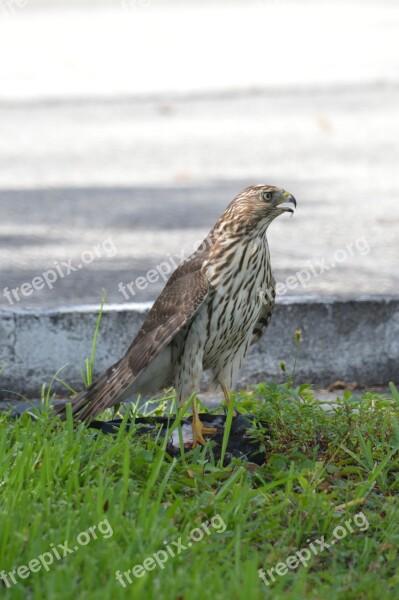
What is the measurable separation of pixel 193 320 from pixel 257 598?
1.71m

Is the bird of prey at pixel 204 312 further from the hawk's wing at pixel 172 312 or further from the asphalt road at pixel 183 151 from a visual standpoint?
the asphalt road at pixel 183 151

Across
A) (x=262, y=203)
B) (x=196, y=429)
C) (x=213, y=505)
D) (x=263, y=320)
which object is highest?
(x=262, y=203)

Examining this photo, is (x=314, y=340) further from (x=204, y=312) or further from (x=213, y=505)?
(x=213, y=505)

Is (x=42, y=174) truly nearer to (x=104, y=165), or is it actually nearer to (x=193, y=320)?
(x=104, y=165)

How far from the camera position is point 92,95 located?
12.6 m

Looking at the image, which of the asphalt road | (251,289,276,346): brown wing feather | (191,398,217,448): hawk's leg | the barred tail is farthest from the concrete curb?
(191,398,217,448): hawk's leg

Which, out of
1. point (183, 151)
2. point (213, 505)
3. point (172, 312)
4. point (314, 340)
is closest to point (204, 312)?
point (172, 312)

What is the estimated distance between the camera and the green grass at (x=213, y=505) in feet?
12.0

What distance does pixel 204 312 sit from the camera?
16.4 ft

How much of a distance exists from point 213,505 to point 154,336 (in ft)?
3.24

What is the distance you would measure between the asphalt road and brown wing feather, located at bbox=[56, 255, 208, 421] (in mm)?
1143

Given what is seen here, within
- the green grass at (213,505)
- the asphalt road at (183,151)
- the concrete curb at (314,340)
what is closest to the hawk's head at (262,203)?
the green grass at (213,505)

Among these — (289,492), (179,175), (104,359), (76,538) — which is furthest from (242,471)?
(179,175)

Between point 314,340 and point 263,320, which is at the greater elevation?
point 263,320
